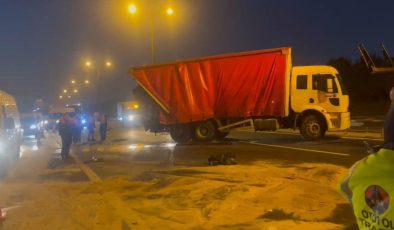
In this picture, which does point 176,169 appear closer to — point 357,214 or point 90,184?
point 90,184

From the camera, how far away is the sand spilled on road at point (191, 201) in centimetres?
728

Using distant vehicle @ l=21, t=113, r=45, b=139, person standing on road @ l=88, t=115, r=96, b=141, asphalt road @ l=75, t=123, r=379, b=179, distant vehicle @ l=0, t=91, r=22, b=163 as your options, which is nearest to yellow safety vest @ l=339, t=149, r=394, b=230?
asphalt road @ l=75, t=123, r=379, b=179

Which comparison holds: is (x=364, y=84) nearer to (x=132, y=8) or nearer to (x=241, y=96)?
(x=132, y=8)

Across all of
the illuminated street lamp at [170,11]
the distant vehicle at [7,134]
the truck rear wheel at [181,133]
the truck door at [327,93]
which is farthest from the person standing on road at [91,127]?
the truck door at [327,93]

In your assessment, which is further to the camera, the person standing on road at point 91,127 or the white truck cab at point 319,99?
the person standing on road at point 91,127

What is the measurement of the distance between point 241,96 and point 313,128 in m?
3.06

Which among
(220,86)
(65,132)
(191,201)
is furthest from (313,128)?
(191,201)

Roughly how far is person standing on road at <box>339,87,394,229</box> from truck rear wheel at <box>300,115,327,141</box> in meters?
18.5

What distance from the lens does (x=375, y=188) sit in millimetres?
2252

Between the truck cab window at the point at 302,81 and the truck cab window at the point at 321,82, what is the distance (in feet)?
0.96

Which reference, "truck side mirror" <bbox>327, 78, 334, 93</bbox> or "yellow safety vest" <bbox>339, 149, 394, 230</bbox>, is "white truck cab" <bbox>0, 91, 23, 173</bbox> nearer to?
"truck side mirror" <bbox>327, 78, 334, 93</bbox>

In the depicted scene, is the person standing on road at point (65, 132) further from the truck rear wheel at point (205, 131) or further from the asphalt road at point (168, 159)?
the truck rear wheel at point (205, 131)

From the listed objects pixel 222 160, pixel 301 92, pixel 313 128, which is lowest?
pixel 222 160

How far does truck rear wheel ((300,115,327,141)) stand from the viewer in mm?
20625
